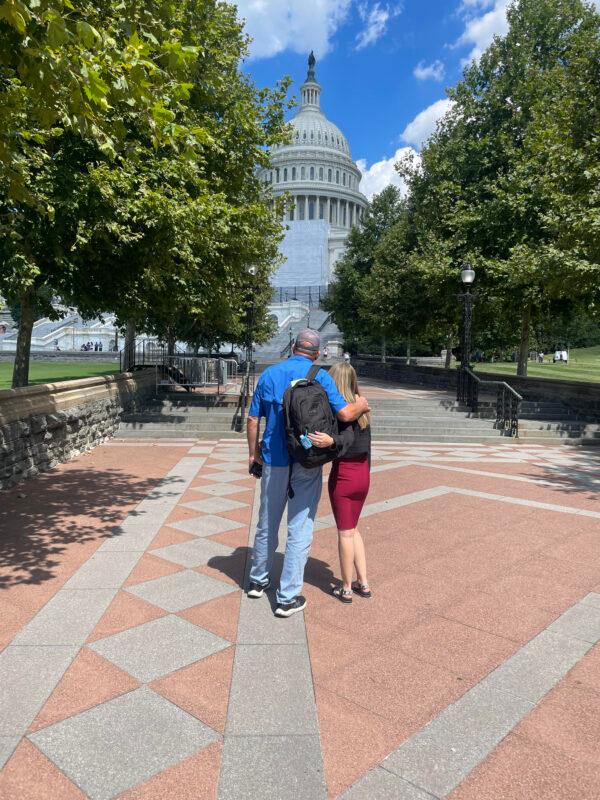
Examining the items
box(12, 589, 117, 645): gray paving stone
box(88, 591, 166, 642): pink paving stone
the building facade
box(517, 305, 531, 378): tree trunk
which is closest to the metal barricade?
box(517, 305, 531, 378): tree trunk

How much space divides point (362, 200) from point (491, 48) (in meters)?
97.8

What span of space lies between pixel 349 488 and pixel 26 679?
2.29 metres

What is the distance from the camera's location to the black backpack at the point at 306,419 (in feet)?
12.0

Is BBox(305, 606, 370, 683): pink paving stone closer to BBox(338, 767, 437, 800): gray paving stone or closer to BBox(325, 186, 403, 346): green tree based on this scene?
BBox(338, 767, 437, 800): gray paving stone

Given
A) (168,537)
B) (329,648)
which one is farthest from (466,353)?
(329,648)

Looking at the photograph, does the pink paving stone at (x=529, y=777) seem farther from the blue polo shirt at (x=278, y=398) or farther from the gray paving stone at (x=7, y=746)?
the blue polo shirt at (x=278, y=398)

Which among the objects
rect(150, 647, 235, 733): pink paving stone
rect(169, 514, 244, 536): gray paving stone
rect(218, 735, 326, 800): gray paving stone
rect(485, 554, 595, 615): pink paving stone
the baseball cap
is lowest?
rect(169, 514, 244, 536): gray paving stone

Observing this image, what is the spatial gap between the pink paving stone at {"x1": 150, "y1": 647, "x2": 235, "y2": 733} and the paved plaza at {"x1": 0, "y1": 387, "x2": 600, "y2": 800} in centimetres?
1

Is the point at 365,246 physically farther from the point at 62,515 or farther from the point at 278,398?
the point at 278,398

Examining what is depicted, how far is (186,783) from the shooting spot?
2342 millimetres

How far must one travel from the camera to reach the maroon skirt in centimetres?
401

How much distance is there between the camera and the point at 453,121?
882 inches

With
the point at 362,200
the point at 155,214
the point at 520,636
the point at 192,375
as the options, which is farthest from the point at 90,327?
the point at 362,200

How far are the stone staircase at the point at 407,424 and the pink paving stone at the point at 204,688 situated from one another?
10.1m
